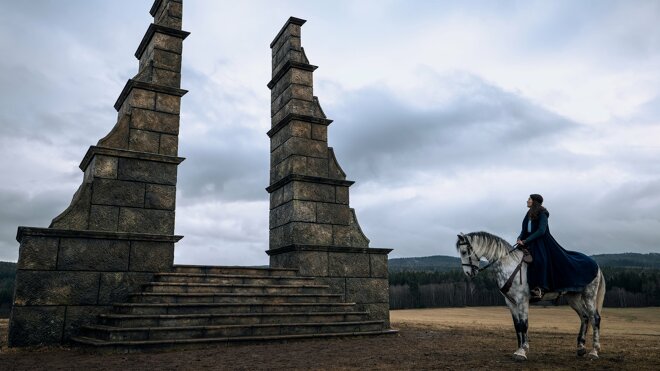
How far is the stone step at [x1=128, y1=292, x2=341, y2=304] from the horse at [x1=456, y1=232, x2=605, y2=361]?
4.21 metres

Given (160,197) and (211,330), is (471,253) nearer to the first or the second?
(211,330)

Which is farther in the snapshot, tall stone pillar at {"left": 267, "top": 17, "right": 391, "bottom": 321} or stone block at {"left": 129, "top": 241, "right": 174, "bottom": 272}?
tall stone pillar at {"left": 267, "top": 17, "right": 391, "bottom": 321}

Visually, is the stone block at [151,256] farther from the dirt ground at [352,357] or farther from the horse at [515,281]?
the horse at [515,281]

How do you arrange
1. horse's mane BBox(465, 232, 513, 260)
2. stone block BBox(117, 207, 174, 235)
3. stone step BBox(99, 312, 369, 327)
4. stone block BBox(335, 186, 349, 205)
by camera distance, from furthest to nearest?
stone block BBox(335, 186, 349, 205) → stone block BBox(117, 207, 174, 235) → stone step BBox(99, 312, 369, 327) → horse's mane BBox(465, 232, 513, 260)

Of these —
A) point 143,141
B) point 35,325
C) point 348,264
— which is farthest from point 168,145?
point 348,264

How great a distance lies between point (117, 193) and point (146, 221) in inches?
34.8

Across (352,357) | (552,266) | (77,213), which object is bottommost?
(352,357)

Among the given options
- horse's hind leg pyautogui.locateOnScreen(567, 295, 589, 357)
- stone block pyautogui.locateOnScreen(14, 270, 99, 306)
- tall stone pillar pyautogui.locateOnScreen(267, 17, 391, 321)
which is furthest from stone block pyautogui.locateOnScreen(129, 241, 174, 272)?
horse's hind leg pyautogui.locateOnScreen(567, 295, 589, 357)

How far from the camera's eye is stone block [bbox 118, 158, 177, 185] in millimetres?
10953

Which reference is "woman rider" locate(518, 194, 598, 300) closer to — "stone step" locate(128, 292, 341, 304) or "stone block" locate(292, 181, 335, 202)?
"stone step" locate(128, 292, 341, 304)

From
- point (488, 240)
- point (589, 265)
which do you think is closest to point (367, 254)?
point (488, 240)

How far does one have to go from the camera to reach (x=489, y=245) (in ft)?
27.0

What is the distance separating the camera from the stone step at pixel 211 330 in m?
8.37

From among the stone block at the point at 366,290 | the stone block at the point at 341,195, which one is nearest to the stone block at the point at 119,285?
the stone block at the point at 366,290
